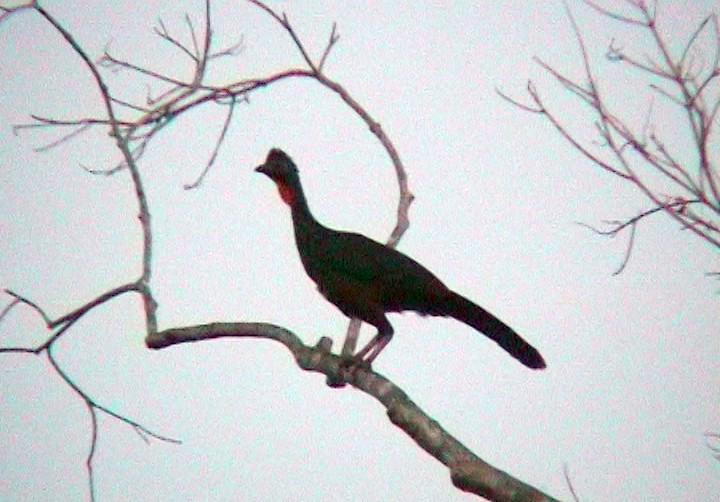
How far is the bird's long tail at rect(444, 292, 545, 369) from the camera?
11.4ft

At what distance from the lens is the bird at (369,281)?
3572 millimetres

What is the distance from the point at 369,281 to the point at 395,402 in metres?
1.04

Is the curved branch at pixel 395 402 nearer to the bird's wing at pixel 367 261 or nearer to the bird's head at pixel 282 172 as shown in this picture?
the bird's wing at pixel 367 261

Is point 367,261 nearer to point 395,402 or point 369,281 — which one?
point 369,281

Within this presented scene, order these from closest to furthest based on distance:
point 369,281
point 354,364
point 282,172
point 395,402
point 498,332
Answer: point 395,402 < point 498,332 < point 354,364 < point 369,281 < point 282,172

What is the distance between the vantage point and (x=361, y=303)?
13.1ft

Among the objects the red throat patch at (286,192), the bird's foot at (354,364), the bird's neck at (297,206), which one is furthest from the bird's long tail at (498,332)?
the red throat patch at (286,192)

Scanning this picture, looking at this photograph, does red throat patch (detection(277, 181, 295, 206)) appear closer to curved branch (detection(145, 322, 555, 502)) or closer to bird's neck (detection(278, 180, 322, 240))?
bird's neck (detection(278, 180, 322, 240))

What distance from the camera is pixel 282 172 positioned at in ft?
14.2

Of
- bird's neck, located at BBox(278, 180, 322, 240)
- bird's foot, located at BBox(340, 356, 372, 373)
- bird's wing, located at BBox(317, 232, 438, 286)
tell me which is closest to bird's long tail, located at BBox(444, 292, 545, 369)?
bird's wing, located at BBox(317, 232, 438, 286)

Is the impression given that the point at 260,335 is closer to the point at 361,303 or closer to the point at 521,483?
the point at 361,303

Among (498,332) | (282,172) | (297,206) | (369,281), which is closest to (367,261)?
(369,281)

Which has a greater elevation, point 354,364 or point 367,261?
point 367,261

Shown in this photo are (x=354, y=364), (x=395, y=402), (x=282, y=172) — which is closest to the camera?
(x=395, y=402)
